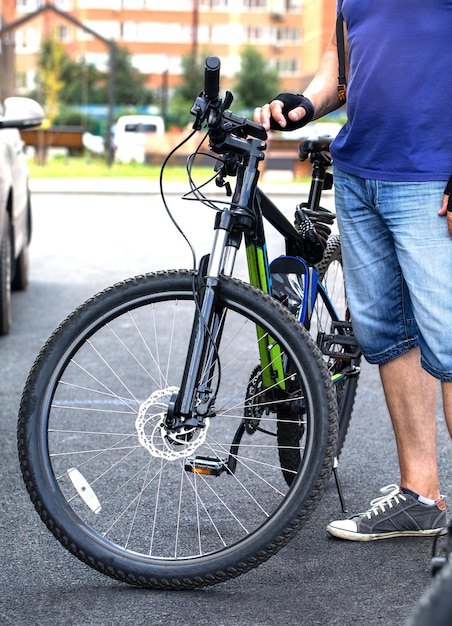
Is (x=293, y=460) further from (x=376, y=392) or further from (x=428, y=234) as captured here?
(x=376, y=392)

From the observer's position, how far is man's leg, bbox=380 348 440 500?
142 inches

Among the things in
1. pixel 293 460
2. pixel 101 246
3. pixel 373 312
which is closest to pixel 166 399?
pixel 293 460

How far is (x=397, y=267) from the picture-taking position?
346cm

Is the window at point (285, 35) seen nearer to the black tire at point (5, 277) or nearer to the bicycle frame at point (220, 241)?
the black tire at point (5, 277)

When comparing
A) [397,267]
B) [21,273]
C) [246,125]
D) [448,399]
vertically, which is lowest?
[21,273]

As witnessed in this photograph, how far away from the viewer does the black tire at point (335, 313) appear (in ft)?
12.8

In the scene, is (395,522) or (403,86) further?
(395,522)

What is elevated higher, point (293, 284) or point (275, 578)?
point (293, 284)

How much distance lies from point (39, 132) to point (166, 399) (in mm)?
32498

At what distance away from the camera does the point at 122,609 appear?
306 cm

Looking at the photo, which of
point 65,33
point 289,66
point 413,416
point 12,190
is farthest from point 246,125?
point 65,33

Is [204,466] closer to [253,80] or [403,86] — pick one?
[403,86]

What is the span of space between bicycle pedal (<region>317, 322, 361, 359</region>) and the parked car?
3.18 metres

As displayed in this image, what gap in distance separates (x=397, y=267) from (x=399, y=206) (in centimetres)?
26
